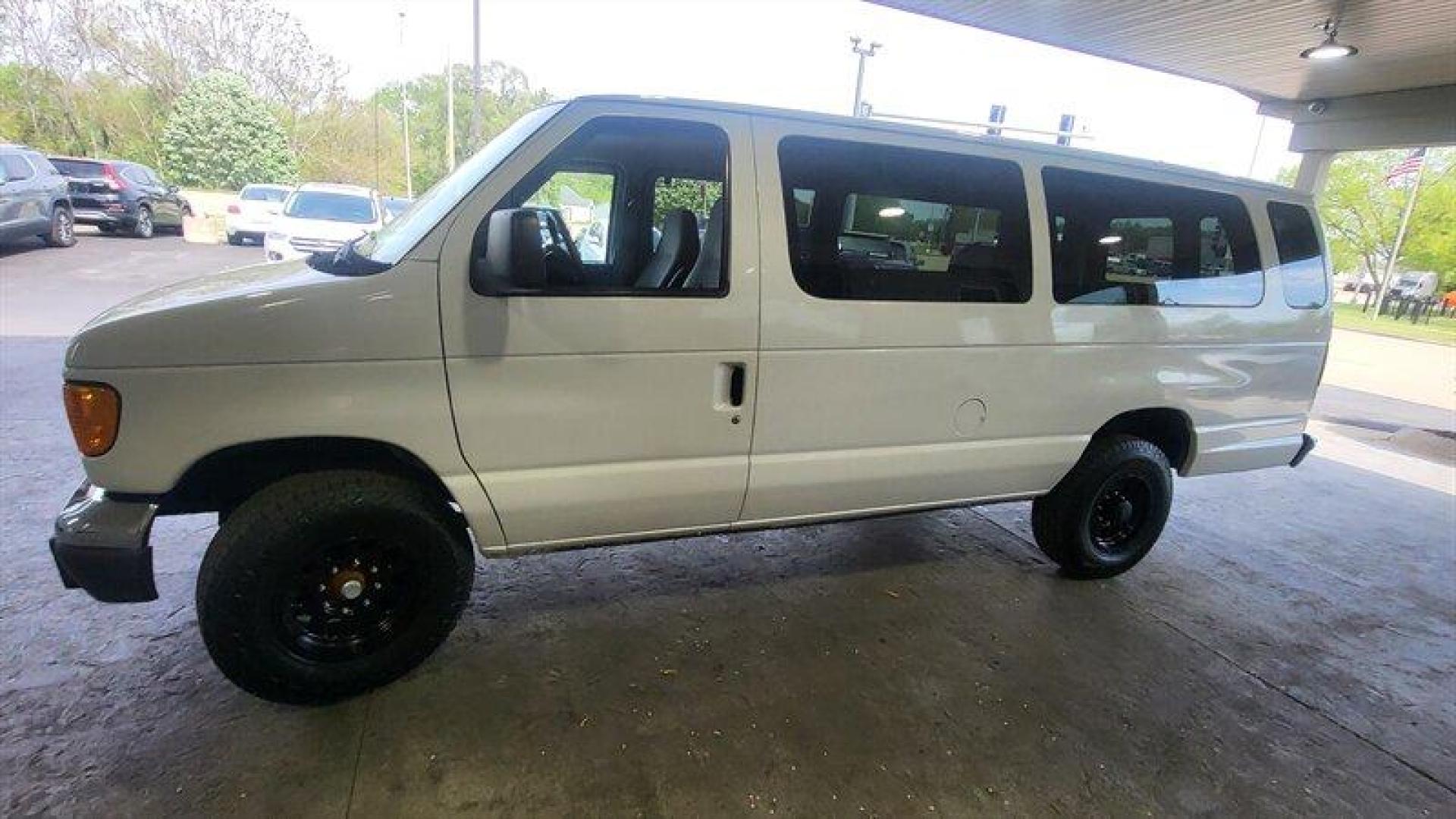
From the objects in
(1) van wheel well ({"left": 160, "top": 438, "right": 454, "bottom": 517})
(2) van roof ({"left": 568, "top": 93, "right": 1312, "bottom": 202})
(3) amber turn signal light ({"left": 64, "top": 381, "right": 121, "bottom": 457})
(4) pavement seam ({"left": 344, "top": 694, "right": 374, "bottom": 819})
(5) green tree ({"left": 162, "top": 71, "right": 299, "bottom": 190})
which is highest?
(5) green tree ({"left": 162, "top": 71, "right": 299, "bottom": 190})

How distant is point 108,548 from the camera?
2088 mm

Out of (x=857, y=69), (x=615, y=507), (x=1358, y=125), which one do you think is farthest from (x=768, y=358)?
(x=857, y=69)

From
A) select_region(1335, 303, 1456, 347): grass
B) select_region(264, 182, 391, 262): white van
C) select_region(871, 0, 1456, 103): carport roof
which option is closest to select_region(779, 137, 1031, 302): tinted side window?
select_region(871, 0, 1456, 103): carport roof

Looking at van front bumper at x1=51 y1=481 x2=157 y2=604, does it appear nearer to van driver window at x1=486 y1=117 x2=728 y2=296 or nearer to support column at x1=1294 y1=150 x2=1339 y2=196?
van driver window at x1=486 y1=117 x2=728 y2=296

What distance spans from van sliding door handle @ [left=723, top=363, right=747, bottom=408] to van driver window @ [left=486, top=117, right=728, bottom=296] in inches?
10.9

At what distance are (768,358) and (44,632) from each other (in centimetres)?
291

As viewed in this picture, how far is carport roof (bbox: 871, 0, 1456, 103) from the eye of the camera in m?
6.91

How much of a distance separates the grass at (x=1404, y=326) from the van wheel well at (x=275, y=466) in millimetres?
27793

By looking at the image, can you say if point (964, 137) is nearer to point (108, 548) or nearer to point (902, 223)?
point (902, 223)

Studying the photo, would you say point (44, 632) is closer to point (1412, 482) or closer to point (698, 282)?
point (698, 282)

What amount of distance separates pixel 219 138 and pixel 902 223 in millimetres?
31250

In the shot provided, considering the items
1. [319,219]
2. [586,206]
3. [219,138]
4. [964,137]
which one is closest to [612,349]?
[586,206]

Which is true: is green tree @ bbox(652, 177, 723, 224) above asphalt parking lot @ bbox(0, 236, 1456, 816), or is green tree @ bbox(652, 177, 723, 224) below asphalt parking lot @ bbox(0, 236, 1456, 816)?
above

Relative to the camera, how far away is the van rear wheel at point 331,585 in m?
2.22
